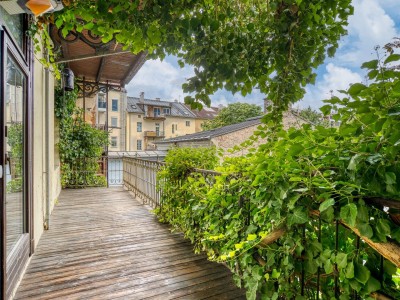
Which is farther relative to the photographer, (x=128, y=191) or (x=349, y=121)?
(x=128, y=191)

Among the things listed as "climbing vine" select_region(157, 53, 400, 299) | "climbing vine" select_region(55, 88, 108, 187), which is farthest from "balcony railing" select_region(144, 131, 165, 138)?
"climbing vine" select_region(157, 53, 400, 299)

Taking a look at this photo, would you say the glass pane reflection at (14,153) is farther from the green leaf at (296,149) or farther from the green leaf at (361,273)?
the green leaf at (361,273)

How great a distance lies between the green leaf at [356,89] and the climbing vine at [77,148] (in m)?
6.74

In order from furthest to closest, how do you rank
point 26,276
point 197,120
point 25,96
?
point 197,120
point 25,96
point 26,276

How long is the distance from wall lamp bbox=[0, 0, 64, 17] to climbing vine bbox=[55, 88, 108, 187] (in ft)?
16.1

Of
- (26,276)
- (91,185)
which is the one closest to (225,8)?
(26,276)

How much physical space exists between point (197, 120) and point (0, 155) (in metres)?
31.1

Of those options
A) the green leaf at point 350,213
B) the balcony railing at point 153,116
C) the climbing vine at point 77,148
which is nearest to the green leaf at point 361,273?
the green leaf at point 350,213

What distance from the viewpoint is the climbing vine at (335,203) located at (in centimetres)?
78

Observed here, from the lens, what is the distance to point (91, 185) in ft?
23.7

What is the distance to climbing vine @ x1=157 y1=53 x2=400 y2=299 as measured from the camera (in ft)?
2.54

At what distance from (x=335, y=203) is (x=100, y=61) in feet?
20.8

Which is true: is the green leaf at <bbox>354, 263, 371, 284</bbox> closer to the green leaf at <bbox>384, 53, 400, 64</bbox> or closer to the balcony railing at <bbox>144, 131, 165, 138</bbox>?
the green leaf at <bbox>384, 53, 400, 64</bbox>

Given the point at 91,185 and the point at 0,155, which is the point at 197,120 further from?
the point at 0,155
